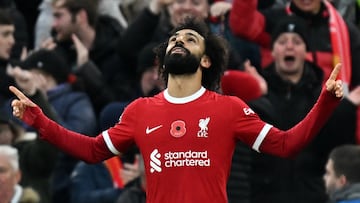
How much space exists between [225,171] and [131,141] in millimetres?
602

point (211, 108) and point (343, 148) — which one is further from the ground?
point (211, 108)

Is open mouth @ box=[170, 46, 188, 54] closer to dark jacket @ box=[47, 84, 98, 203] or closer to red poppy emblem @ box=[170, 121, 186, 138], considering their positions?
red poppy emblem @ box=[170, 121, 186, 138]

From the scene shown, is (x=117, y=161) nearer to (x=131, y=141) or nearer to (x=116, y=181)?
(x=116, y=181)

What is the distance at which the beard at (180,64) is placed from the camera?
27.9 ft

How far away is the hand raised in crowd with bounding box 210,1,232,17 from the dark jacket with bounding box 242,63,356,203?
1.48 meters

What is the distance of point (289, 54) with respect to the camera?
1168cm

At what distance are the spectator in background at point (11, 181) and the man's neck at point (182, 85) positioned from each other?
2.44 meters

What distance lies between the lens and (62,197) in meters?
12.2

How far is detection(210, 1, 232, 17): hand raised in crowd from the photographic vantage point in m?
12.9

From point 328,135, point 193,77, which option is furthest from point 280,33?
point 193,77

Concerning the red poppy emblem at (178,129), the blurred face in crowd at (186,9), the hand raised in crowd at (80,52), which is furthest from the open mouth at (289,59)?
the red poppy emblem at (178,129)

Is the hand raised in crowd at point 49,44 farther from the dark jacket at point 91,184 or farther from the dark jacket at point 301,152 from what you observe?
→ the dark jacket at point 301,152

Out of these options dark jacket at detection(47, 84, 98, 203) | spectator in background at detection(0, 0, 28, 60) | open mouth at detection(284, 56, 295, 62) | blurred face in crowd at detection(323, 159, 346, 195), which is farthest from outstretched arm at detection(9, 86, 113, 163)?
spectator in background at detection(0, 0, 28, 60)

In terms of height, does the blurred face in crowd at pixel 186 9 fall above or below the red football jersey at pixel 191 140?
below
